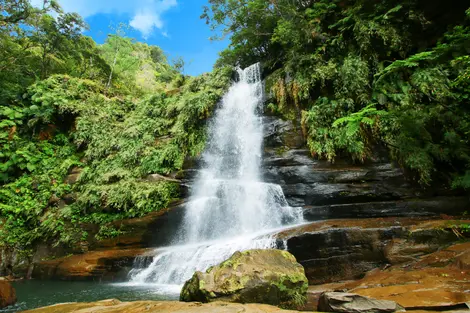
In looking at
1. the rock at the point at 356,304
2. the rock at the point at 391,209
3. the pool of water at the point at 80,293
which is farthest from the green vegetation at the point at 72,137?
the rock at the point at 356,304

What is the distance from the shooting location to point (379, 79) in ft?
22.6

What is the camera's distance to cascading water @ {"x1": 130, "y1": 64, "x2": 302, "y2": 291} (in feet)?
22.2

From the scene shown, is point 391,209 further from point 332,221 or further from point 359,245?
point 359,245

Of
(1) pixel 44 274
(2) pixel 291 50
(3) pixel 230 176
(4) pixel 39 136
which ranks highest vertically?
(2) pixel 291 50

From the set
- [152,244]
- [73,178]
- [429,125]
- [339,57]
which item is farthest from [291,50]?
[73,178]

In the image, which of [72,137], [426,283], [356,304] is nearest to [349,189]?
[426,283]

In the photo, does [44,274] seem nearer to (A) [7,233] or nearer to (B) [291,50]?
(A) [7,233]

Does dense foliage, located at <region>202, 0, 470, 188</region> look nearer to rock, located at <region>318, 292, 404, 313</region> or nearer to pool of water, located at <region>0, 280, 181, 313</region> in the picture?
rock, located at <region>318, 292, 404, 313</region>

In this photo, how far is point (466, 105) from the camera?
752 cm

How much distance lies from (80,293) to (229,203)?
15.6 feet

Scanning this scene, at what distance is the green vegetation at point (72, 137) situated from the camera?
1012cm

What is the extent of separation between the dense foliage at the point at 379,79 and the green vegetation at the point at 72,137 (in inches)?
154

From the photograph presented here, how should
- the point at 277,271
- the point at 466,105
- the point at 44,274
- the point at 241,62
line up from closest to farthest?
1. the point at 277,271
2. the point at 466,105
3. the point at 44,274
4. the point at 241,62

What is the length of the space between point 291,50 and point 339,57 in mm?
2058
